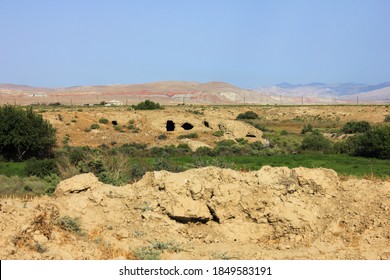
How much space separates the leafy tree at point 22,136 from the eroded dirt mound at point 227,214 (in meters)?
25.4

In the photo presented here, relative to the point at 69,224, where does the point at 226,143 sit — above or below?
below

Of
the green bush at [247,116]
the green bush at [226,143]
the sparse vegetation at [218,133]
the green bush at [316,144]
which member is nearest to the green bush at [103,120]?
the sparse vegetation at [218,133]

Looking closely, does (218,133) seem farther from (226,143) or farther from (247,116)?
(247,116)

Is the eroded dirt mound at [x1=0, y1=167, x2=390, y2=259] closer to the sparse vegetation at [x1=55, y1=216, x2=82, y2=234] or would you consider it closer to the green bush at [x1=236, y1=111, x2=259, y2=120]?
the sparse vegetation at [x1=55, y1=216, x2=82, y2=234]

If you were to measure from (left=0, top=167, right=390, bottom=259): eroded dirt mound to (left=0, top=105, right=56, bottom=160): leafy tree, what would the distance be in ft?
83.4

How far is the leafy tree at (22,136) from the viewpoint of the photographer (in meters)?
38.4

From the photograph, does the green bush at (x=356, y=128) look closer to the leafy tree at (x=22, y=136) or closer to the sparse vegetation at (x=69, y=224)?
the leafy tree at (x=22, y=136)

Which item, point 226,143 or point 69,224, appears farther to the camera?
point 226,143

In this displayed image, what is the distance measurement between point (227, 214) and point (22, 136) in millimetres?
27885

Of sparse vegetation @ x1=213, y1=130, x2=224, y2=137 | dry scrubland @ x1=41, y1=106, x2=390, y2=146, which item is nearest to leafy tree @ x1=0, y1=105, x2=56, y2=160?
dry scrubland @ x1=41, y1=106, x2=390, y2=146

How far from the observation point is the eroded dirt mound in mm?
12883

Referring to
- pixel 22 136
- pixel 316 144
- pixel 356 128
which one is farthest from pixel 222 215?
pixel 356 128

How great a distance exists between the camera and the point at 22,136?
38.6 metres

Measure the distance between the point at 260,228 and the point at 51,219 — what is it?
5.54 m
